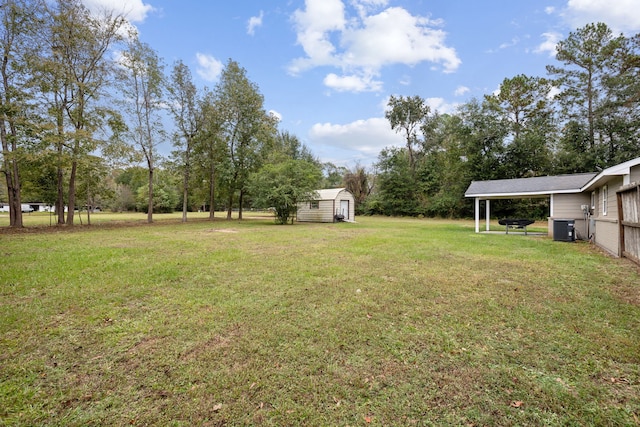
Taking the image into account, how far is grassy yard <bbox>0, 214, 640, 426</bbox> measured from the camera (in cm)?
192

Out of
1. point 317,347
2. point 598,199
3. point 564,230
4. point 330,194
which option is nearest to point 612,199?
point 598,199

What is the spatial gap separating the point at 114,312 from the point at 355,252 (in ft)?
18.0

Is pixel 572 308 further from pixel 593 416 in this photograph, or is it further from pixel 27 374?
pixel 27 374

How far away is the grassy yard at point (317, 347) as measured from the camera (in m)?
1.92

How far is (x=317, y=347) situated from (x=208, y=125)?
20.1 m

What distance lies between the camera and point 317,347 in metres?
2.71

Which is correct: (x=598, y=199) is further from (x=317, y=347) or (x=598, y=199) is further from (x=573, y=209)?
(x=317, y=347)

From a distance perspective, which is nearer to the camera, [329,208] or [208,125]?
[208,125]

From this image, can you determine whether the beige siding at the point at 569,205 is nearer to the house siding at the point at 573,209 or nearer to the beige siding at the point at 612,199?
the house siding at the point at 573,209

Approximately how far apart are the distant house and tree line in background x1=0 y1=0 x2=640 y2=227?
36.9 ft

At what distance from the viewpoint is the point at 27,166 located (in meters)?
13.2

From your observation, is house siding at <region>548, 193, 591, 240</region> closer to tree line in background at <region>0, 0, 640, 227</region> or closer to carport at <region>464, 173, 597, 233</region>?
carport at <region>464, 173, 597, 233</region>

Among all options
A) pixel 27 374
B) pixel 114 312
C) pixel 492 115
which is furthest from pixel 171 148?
pixel 492 115

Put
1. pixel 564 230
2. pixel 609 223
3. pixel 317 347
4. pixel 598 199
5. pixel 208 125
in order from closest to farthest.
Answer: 1. pixel 317 347
2. pixel 609 223
3. pixel 598 199
4. pixel 564 230
5. pixel 208 125
